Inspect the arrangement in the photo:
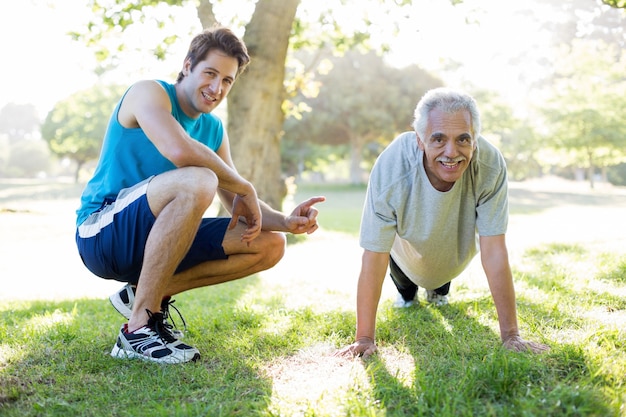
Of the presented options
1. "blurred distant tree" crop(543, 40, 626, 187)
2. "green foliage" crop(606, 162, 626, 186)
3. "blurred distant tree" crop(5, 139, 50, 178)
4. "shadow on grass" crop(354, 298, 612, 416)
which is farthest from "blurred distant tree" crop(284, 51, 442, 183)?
"blurred distant tree" crop(5, 139, 50, 178)

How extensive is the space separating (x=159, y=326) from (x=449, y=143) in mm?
1737

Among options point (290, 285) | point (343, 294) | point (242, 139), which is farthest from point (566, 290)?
point (242, 139)

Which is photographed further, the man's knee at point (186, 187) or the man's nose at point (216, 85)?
the man's nose at point (216, 85)

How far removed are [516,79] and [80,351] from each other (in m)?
54.7

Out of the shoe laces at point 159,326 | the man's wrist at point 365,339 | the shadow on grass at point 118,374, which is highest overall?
the shoe laces at point 159,326

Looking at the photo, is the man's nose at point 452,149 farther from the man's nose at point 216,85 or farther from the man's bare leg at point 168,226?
the man's nose at point 216,85

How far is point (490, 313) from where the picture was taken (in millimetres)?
3816

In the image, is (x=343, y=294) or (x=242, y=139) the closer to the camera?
(x=343, y=294)

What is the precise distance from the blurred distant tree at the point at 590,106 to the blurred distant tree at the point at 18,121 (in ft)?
265

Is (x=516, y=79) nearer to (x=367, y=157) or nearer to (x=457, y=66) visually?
(x=457, y=66)

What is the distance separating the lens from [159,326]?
3051mm

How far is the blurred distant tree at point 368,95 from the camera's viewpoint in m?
30.6

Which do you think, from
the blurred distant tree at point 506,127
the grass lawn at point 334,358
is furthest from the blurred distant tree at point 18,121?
the grass lawn at point 334,358

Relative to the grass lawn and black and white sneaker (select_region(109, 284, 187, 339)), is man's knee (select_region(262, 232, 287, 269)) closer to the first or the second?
the grass lawn
